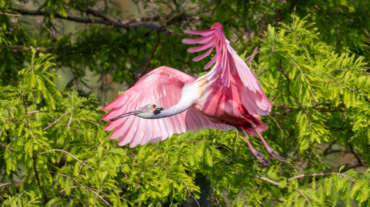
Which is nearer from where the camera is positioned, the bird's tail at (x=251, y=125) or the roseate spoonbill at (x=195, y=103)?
the roseate spoonbill at (x=195, y=103)

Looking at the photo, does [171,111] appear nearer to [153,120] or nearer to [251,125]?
[153,120]

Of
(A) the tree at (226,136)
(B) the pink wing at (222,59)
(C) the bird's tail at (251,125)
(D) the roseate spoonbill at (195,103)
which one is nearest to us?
(B) the pink wing at (222,59)

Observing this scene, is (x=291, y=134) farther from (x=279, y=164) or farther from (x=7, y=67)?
(x=7, y=67)

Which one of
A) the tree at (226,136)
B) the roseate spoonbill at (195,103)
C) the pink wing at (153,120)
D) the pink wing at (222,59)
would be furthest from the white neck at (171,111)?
the tree at (226,136)

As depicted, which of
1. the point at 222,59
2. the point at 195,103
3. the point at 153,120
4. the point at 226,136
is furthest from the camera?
the point at 226,136

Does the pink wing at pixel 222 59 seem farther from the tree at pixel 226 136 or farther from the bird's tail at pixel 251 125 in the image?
the tree at pixel 226 136

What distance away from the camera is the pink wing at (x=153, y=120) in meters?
2.96

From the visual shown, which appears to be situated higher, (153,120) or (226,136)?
(153,120)

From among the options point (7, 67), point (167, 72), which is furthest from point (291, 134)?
point (7, 67)

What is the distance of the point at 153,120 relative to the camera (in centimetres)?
312

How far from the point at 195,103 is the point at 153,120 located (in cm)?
58

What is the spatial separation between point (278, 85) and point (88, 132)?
1.76m

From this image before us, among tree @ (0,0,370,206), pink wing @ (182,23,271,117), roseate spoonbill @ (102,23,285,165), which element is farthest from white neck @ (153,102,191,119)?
tree @ (0,0,370,206)

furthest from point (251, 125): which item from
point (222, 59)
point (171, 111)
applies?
point (222, 59)
